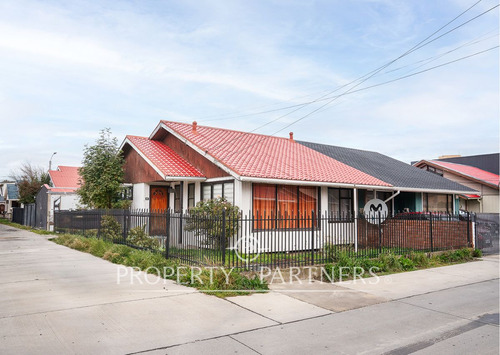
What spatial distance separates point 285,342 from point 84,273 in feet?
21.2

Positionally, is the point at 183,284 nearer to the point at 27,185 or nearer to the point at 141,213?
the point at 141,213

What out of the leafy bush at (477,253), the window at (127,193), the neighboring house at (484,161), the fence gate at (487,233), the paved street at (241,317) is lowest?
the paved street at (241,317)

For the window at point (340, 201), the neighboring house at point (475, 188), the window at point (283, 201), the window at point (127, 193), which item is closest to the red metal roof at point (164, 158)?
the window at point (127, 193)

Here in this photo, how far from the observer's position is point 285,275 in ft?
32.5

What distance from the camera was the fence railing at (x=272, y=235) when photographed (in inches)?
395

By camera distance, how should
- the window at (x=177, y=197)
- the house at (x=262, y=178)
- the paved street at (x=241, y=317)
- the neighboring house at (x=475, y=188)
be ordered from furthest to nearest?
the neighboring house at (x=475, y=188) → the window at (x=177, y=197) → the house at (x=262, y=178) → the paved street at (x=241, y=317)

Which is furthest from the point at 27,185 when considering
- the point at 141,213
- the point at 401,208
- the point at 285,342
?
the point at 285,342

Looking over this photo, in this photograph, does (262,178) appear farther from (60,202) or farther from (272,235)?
(60,202)

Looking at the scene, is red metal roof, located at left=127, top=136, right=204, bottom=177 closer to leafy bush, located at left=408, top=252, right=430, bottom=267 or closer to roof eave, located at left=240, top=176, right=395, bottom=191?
roof eave, located at left=240, top=176, right=395, bottom=191

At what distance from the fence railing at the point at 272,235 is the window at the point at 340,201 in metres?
1.14

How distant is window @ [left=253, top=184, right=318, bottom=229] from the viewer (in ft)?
43.2

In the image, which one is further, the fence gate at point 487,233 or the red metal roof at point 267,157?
the fence gate at point 487,233

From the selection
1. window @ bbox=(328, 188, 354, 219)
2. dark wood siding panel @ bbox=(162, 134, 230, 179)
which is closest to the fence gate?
window @ bbox=(328, 188, 354, 219)

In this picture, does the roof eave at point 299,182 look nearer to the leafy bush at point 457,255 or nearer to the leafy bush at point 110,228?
the leafy bush at point 457,255
